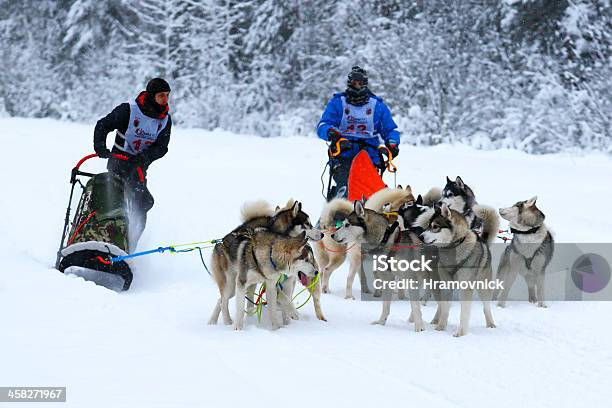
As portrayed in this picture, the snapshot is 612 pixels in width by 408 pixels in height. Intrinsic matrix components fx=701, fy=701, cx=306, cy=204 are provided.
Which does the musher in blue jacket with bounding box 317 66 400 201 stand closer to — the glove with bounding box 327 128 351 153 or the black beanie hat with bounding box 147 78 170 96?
the glove with bounding box 327 128 351 153

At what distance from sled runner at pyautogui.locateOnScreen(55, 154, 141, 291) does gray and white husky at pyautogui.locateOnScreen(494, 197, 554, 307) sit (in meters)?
2.98

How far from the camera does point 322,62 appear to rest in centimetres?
2064

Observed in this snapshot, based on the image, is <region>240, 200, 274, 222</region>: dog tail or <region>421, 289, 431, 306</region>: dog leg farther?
<region>421, 289, 431, 306</region>: dog leg

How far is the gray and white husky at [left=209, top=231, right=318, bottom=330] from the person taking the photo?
14.9ft

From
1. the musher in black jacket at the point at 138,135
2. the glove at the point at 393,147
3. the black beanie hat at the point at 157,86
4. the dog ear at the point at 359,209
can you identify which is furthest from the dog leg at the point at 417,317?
the black beanie hat at the point at 157,86

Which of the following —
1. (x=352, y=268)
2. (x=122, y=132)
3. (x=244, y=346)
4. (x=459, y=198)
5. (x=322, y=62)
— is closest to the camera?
(x=244, y=346)

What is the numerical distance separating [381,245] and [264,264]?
102cm

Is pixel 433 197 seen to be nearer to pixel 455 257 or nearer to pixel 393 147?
pixel 393 147

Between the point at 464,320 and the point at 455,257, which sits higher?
the point at 455,257

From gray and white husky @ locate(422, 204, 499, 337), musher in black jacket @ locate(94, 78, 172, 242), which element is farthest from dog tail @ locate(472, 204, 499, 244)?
musher in black jacket @ locate(94, 78, 172, 242)

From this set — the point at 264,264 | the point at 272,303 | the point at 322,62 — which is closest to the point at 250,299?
the point at 272,303

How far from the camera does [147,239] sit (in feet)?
24.2

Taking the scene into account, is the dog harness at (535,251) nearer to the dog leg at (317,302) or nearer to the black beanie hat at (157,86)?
the dog leg at (317,302)

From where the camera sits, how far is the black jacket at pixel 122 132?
20.1 ft
